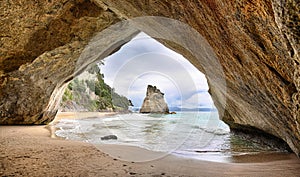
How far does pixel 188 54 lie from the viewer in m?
5.23

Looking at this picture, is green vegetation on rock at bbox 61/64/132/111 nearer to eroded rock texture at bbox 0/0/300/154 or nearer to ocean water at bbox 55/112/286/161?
ocean water at bbox 55/112/286/161

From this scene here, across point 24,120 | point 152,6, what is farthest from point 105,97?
point 152,6

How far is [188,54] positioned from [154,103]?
144 feet

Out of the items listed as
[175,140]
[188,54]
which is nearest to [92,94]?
[175,140]

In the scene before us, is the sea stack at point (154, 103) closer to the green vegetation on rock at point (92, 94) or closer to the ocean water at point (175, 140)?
the green vegetation on rock at point (92, 94)

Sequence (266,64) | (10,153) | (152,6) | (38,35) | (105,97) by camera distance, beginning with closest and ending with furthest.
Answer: (266,64), (10,153), (152,6), (38,35), (105,97)

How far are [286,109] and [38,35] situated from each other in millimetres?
6935

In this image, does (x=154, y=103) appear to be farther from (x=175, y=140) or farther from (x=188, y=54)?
(x=188, y=54)

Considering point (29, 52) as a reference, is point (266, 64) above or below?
below

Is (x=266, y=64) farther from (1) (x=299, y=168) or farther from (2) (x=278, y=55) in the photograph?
(1) (x=299, y=168)

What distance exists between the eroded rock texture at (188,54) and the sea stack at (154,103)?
3837 cm

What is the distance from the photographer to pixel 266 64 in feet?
7.76

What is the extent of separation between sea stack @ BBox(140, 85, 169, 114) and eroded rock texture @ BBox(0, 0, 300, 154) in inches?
1511

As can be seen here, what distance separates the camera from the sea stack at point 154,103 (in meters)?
48.1
